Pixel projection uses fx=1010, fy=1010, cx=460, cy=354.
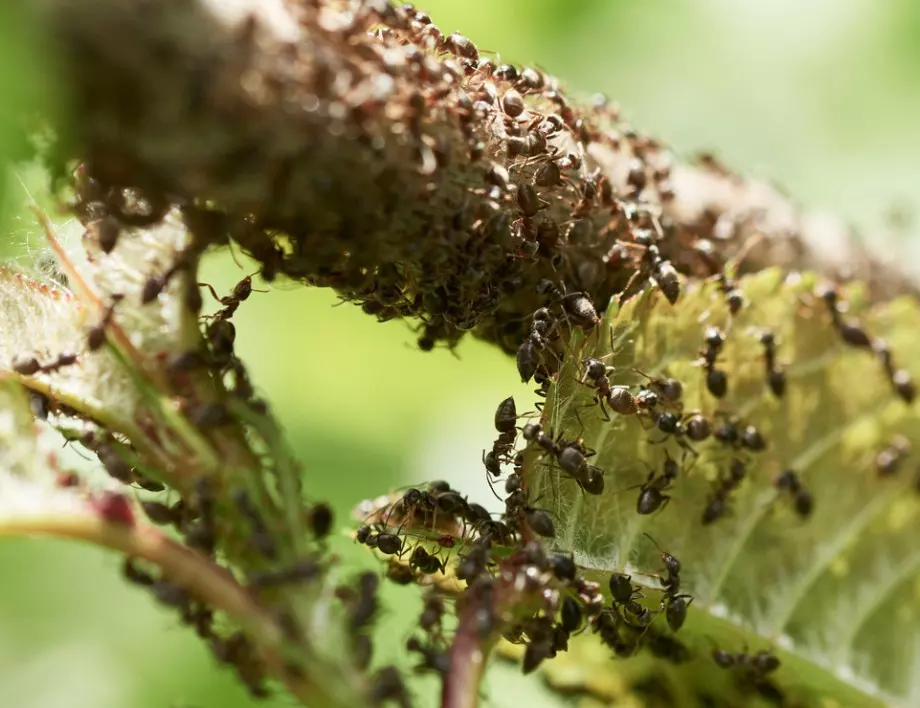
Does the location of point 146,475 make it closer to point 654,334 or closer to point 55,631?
point 654,334

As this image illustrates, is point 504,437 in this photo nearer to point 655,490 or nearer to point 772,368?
point 655,490

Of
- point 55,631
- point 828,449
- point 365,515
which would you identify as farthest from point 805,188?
point 55,631

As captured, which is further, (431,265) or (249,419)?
(431,265)

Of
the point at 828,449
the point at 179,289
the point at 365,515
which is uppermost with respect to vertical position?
the point at 828,449

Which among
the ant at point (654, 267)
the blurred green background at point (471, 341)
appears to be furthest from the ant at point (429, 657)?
the blurred green background at point (471, 341)

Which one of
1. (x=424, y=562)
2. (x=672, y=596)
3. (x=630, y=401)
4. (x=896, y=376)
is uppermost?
(x=896, y=376)

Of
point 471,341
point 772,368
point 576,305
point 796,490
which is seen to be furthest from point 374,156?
point 471,341
